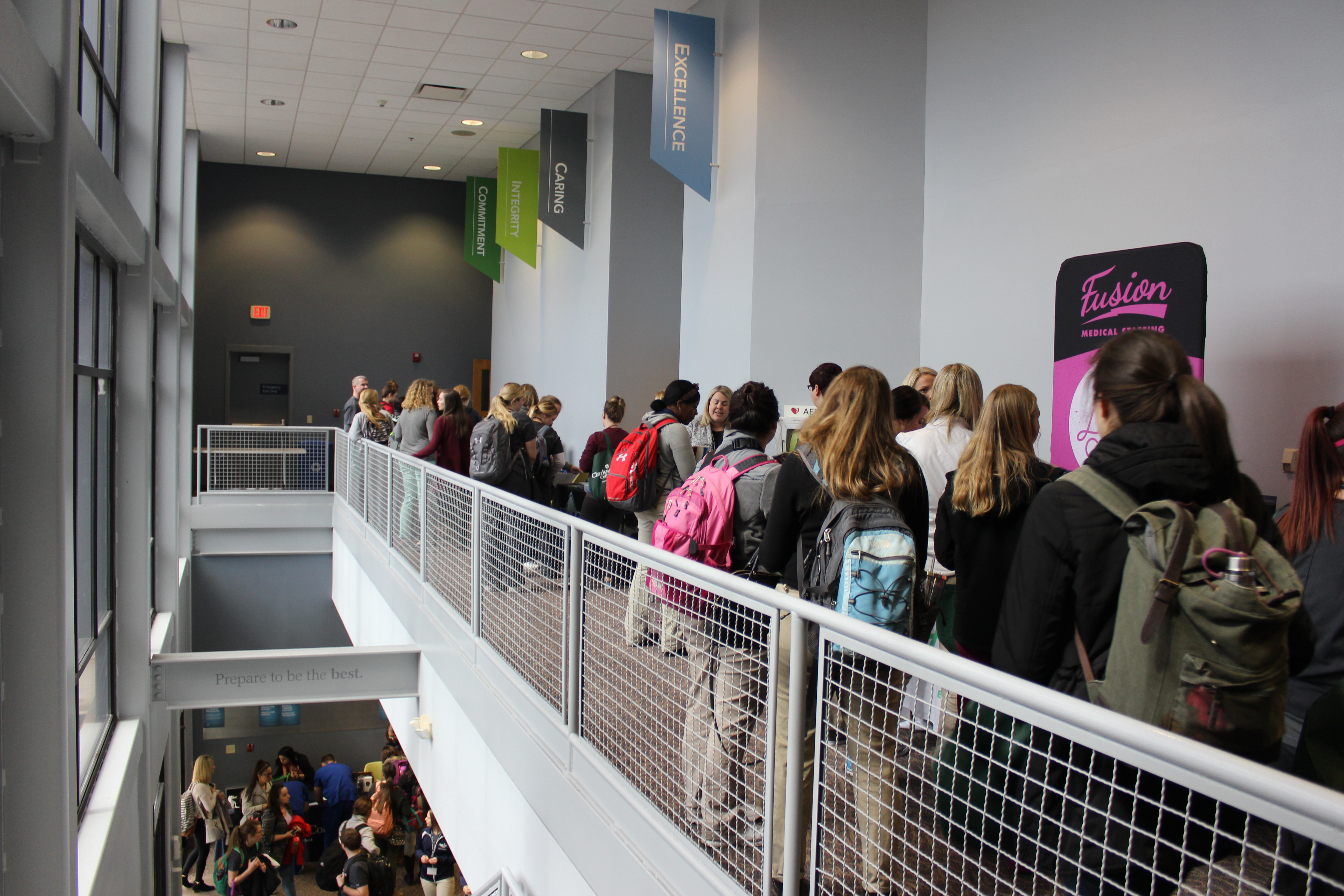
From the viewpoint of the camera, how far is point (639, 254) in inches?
384

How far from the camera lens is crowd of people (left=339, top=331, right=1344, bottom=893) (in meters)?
1.62

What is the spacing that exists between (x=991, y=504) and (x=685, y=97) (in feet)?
17.8

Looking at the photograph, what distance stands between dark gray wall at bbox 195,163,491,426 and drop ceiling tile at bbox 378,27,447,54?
6055mm

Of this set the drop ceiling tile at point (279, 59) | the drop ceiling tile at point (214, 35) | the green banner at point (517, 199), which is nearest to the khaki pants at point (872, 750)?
the drop ceiling tile at point (214, 35)

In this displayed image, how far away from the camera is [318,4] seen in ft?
27.3

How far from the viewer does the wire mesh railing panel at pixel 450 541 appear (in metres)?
4.77

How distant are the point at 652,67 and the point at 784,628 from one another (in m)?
8.39

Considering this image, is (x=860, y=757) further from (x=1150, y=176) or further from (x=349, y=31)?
(x=349, y=31)

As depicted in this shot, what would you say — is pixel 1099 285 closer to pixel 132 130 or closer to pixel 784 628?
pixel 784 628

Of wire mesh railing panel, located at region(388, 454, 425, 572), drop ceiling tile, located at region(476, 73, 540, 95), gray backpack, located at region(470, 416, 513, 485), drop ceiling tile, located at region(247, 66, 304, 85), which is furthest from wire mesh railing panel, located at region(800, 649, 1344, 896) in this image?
drop ceiling tile, located at region(247, 66, 304, 85)

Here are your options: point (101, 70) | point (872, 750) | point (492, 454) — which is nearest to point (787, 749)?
point (872, 750)

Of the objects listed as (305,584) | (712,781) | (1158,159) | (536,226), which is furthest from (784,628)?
(305,584)

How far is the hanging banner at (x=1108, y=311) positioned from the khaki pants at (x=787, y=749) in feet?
7.96

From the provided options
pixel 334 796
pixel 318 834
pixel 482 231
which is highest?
pixel 482 231
